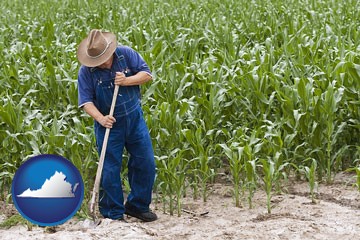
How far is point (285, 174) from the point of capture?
5.85 meters

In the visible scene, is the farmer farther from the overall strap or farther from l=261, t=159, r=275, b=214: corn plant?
l=261, t=159, r=275, b=214: corn plant

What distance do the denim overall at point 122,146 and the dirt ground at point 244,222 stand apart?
0.55 ft

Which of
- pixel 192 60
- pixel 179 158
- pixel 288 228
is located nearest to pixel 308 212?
pixel 288 228

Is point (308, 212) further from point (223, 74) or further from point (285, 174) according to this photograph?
point (223, 74)

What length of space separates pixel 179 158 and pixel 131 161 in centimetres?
37

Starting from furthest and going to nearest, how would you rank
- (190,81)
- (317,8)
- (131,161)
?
(317,8), (190,81), (131,161)

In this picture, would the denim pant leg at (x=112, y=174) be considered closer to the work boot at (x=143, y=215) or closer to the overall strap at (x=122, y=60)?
the work boot at (x=143, y=215)

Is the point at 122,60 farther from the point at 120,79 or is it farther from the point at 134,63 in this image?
the point at 120,79

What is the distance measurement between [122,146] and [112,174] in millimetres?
197

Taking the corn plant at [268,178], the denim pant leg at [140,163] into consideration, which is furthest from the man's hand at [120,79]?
the corn plant at [268,178]

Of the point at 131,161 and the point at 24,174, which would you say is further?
the point at 131,161

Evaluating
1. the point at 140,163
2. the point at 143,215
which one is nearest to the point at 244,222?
the point at 143,215

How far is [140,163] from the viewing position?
5.28 metres

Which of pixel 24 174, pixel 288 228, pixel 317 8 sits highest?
pixel 317 8
